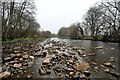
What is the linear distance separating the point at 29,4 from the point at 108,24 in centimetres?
1834

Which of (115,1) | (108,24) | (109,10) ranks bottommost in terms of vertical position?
(108,24)

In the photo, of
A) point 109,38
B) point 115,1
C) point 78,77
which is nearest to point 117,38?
point 109,38

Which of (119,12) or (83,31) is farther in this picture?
(83,31)

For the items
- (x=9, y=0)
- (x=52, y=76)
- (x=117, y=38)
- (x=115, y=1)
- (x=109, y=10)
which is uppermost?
(x=115, y=1)

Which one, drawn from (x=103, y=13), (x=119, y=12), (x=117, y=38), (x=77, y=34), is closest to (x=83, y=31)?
(x=77, y=34)

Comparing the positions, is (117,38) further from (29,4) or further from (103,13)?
(29,4)

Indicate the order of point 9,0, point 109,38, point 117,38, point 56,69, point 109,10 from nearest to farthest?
point 56,69 → point 9,0 → point 117,38 → point 109,38 → point 109,10

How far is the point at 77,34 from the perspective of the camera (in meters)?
31.2

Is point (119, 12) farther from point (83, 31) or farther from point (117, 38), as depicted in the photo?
point (83, 31)

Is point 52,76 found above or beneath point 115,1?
beneath

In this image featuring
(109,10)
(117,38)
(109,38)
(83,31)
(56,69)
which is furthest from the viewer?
(83,31)

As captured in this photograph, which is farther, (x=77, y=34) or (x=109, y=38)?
(x=77, y=34)

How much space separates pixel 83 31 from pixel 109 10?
1604cm

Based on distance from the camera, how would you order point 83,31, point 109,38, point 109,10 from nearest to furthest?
point 109,38
point 109,10
point 83,31
